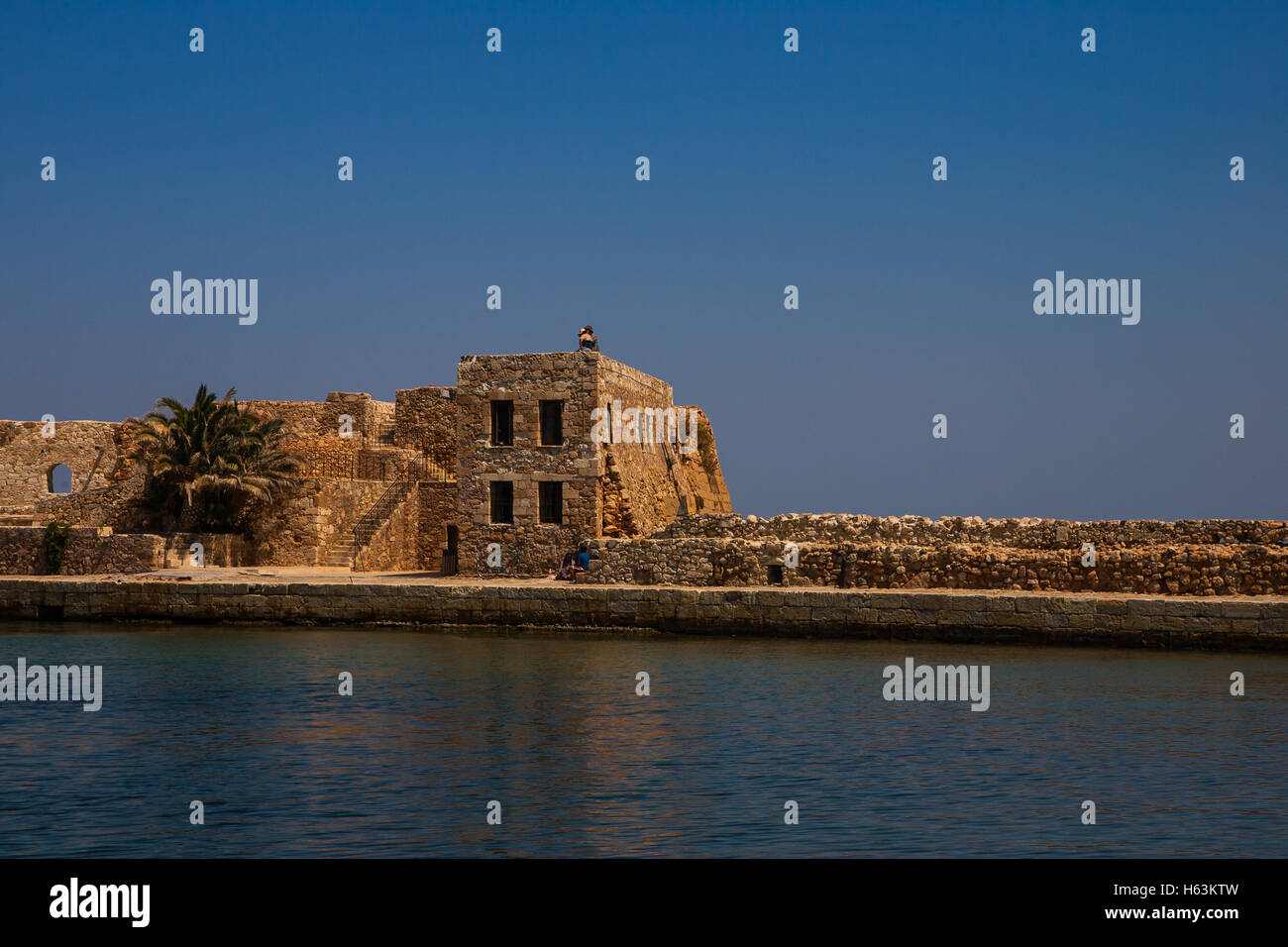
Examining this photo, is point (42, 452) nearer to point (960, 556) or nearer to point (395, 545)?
point (395, 545)

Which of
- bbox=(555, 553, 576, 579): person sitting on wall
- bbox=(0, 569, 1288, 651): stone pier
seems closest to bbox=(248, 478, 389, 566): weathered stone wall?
bbox=(0, 569, 1288, 651): stone pier

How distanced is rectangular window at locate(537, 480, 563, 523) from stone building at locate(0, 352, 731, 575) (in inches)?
1.5

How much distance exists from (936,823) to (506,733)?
604 cm

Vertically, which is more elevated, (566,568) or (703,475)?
(703,475)

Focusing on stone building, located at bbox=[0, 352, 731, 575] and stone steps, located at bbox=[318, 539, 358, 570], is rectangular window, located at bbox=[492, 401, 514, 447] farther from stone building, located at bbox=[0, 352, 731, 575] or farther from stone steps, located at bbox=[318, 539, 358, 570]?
stone steps, located at bbox=[318, 539, 358, 570]

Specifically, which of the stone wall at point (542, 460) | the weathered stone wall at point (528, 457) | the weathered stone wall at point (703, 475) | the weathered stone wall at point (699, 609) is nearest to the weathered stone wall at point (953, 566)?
the weathered stone wall at point (699, 609)

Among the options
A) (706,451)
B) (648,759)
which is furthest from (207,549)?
(648,759)

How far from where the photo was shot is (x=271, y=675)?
20391 millimetres

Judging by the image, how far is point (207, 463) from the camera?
1379 inches

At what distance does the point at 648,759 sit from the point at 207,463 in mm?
24552
